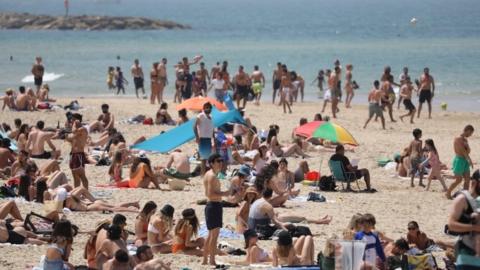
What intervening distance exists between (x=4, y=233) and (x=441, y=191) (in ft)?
23.6

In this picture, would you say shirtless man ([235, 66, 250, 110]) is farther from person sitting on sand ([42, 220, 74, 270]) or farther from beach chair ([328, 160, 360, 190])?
person sitting on sand ([42, 220, 74, 270])

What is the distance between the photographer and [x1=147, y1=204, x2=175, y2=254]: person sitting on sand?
11.1 metres

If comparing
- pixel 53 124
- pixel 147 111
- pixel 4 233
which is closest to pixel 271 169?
pixel 4 233

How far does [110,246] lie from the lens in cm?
966

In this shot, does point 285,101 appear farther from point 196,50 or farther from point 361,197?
point 196,50

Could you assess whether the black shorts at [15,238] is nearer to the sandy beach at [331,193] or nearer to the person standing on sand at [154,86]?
the sandy beach at [331,193]

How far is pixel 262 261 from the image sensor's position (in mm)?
10547

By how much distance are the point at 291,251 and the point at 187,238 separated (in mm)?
1551

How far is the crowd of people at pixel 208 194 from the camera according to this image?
9.62 metres

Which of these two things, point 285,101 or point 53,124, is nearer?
point 53,124

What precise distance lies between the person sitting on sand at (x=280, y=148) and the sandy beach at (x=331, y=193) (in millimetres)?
180

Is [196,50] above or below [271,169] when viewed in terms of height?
above

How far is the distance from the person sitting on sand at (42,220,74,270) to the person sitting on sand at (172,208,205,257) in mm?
1872

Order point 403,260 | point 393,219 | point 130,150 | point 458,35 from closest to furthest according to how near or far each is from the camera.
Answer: point 403,260 < point 393,219 < point 130,150 < point 458,35
